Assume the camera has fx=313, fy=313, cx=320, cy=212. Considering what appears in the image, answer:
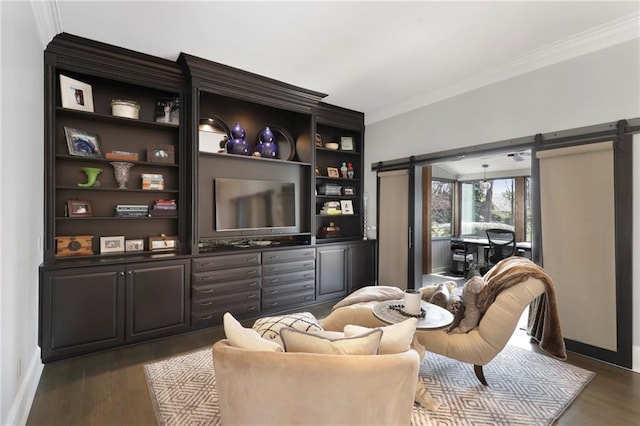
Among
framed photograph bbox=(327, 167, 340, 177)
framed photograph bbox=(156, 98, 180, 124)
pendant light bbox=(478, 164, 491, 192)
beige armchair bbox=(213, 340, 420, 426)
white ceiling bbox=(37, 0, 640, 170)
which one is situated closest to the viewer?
beige armchair bbox=(213, 340, 420, 426)

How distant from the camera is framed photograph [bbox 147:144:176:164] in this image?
340 cm

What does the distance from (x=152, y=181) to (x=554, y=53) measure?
14.1 feet

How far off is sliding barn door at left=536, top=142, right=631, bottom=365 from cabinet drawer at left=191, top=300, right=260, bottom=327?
3161 mm

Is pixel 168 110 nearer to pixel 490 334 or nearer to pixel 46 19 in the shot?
pixel 46 19

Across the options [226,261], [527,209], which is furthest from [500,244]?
[226,261]

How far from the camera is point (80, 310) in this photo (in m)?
2.75

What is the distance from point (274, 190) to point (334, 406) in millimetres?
3149

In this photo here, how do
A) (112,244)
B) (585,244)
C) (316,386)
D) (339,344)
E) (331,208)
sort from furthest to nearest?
(331,208) < (112,244) < (585,244) < (339,344) < (316,386)

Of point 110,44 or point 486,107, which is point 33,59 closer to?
point 110,44

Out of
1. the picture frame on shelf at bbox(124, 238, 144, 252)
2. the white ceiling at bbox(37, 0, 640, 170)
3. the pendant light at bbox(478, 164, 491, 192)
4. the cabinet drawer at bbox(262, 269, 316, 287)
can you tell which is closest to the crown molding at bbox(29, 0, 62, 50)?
the white ceiling at bbox(37, 0, 640, 170)

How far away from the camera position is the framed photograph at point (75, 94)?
9.55ft

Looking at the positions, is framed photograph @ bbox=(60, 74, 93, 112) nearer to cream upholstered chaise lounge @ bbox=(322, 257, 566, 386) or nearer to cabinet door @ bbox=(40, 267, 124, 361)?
cabinet door @ bbox=(40, 267, 124, 361)

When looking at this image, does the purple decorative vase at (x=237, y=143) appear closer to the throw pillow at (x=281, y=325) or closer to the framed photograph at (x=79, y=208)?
the framed photograph at (x=79, y=208)

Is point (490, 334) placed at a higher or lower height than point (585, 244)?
lower
